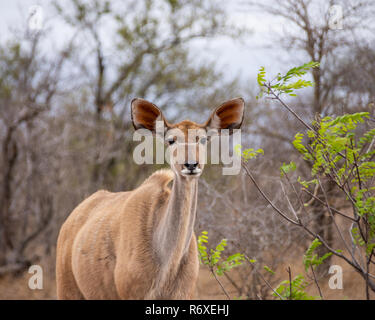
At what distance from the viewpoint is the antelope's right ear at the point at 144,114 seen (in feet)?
15.2

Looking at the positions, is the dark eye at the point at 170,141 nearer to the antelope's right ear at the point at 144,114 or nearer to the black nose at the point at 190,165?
the antelope's right ear at the point at 144,114

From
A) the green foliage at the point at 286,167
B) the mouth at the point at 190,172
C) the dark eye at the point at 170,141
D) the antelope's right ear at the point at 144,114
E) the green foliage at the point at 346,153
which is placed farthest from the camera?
the antelope's right ear at the point at 144,114

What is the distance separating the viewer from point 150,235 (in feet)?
14.9

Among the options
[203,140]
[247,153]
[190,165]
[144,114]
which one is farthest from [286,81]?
[144,114]

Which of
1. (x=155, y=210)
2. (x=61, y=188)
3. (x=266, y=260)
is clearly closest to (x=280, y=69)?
(x=266, y=260)

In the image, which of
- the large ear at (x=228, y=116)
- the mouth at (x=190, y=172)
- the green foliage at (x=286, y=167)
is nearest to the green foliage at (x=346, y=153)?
the green foliage at (x=286, y=167)

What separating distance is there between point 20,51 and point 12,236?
4733mm

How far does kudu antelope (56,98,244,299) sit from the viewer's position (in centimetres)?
430

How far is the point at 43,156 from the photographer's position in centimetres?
1230

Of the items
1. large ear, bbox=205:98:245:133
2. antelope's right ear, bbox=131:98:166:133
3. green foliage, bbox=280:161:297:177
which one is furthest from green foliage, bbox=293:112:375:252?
antelope's right ear, bbox=131:98:166:133

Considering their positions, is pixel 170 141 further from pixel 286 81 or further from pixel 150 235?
pixel 286 81

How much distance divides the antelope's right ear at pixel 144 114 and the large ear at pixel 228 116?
0.49 meters
